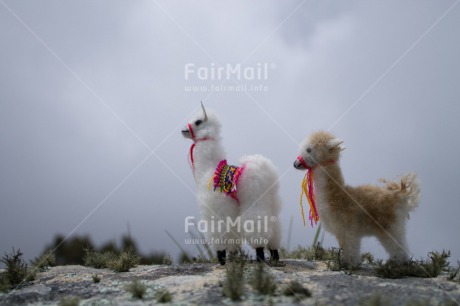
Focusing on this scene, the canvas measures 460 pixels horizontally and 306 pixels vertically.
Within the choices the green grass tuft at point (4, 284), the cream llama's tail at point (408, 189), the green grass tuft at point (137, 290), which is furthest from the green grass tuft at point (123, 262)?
the cream llama's tail at point (408, 189)

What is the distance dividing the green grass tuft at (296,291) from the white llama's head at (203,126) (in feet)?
9.85

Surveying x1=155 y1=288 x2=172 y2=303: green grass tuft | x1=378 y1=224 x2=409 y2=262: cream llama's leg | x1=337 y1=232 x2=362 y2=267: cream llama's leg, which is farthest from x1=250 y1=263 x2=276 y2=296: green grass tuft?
x1=378 y1=224 x2=409 y2=262: cream llama's leg

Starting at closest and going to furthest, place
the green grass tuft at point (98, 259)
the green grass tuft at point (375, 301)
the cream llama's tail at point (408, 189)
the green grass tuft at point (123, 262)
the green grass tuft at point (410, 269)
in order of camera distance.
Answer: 1. the green grass tuft at point (375, 301)
2. the green grass tuft at point (410, 269)
3. the cream llama's tail at point (408, 189)
4. the green grass tuft at point (123, 262)
5. the green grass tuft at point (98, 259)

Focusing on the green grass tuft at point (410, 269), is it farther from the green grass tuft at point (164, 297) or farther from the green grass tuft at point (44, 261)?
the green grass tuft at point (44, 261)

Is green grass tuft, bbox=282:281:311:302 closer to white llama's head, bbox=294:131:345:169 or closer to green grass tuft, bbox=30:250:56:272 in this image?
white llama's head, bbox=294:131:345:169

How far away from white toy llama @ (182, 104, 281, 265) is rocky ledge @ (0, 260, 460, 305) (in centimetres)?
44

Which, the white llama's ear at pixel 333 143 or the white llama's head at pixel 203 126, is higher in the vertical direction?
the white llama's head at pixel 203 126

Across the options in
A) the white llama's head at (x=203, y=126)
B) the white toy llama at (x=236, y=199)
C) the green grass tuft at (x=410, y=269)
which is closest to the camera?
the green grass tuft at (x=410, y=269)

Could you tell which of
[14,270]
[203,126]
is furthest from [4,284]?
[203,126]

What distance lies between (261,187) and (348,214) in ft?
4.38

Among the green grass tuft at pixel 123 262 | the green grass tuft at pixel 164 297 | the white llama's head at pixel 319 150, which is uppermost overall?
the white llama's head at pixel 319 150

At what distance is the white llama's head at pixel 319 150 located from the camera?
6863 mm

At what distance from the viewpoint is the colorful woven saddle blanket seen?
7023 mm

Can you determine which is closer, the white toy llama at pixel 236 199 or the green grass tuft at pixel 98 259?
the white toy llama at pixel 236 199
